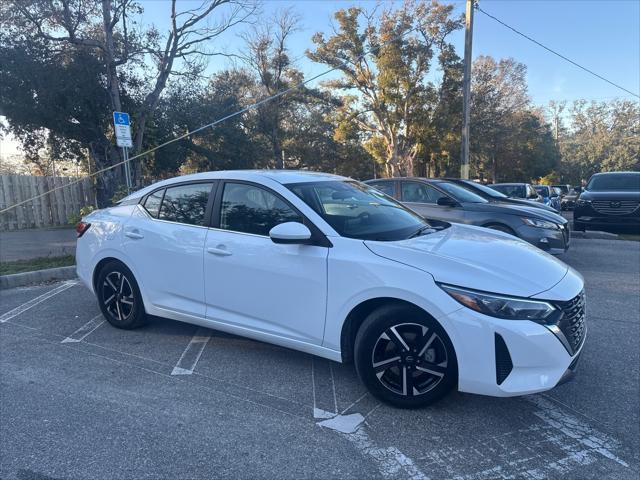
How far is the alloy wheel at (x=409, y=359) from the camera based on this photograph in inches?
114

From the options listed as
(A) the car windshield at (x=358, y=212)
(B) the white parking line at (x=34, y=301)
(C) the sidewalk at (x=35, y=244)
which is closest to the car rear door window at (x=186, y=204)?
(A) the car windshield at (x=358, y=212)

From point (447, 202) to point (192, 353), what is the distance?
5207 millimetres

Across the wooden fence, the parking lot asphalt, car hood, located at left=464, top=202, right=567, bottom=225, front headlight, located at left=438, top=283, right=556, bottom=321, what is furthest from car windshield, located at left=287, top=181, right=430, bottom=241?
the wooden fence

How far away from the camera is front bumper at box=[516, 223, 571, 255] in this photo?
7047mm

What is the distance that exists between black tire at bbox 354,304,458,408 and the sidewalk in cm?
780

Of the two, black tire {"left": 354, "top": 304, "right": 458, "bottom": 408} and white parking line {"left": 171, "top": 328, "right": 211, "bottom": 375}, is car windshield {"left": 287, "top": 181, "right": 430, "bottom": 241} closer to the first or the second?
black tire {"left": 354, "top": 304, "right": 458, "bottom": 408}

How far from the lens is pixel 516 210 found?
24.0 feet

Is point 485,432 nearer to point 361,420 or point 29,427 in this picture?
point 361,420

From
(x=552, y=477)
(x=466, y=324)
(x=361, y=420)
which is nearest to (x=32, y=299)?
(x=361, y=420)

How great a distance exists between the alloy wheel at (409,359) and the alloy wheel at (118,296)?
8.97 ft

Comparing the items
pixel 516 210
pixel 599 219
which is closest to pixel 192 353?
pixel 516 210

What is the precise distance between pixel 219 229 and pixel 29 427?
191 cm

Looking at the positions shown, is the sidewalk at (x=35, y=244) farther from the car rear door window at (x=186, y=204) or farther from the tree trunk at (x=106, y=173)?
the car rear door window at (x=186, y=204)

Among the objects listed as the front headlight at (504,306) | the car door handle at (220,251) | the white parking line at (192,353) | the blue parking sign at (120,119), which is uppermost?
the blue parking sign at (120,119)
